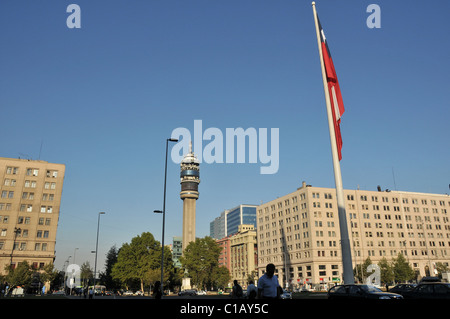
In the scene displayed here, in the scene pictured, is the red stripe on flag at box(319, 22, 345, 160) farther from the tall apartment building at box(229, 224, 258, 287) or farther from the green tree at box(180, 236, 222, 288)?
the tall apartment building at box(229, 224, 258, 287)

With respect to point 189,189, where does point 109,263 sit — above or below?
below

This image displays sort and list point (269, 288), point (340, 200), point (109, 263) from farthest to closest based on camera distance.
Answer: point (109, 263) → point (340, 200) → point (269, 288)

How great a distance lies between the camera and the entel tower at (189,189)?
448ft

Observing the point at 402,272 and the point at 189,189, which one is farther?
the point at 189,189

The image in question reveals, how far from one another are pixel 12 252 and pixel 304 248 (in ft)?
247

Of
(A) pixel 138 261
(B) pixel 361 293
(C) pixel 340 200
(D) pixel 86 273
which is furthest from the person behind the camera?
(D) pixel 86 273

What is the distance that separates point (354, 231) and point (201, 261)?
157 ft

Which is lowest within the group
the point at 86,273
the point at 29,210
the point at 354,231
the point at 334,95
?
the point at 86,273

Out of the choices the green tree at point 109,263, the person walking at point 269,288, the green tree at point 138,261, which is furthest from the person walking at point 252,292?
the green tree at point 109,263

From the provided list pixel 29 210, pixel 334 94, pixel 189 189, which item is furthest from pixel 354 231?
pixel 334 94

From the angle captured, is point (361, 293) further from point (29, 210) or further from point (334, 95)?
point (29, 210)

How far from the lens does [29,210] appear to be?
3248 inches
